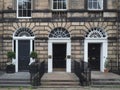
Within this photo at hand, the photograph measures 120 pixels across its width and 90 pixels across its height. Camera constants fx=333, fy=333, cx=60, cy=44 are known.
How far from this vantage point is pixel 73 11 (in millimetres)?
25797

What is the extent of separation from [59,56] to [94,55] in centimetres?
282

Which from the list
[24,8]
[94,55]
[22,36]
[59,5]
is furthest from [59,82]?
[24,8]

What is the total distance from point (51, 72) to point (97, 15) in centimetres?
569

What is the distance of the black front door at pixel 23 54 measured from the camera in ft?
85.5

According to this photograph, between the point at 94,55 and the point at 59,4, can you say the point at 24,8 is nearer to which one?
the point at 59,4

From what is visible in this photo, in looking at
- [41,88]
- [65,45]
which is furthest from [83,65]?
[65,45]

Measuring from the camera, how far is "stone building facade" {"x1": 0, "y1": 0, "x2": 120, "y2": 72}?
2570 cm

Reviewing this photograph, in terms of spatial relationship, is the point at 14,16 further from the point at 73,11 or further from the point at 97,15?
the point at 97,15

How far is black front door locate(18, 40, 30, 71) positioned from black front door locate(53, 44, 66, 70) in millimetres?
2157

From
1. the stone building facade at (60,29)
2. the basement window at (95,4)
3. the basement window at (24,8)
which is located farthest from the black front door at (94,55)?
the basement window at (24,8)

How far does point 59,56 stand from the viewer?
1049 inches

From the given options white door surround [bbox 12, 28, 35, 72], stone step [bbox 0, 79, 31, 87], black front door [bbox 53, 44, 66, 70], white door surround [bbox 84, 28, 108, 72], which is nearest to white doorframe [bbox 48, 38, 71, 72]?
black front door [bbox 53, 44, 66, 70]

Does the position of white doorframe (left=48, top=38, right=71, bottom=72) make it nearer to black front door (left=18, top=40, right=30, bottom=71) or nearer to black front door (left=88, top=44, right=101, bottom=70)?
black front door (left=18, top=40, right=30, bottom=71)

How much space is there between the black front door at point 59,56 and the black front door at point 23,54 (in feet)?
7.08
